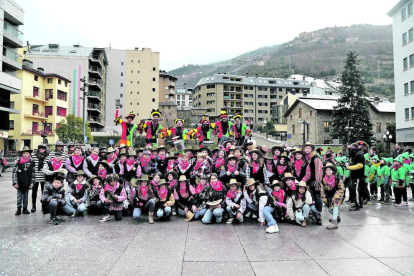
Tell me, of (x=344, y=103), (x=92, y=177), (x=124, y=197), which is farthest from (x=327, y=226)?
(x=344, y=103)

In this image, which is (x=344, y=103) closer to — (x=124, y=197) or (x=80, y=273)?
(x=124, y=197)

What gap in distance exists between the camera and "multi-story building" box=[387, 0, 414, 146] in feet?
116

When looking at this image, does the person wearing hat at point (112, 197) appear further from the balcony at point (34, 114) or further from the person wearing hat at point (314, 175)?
the balcony at point (34, 114)

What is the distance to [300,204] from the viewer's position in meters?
7.67

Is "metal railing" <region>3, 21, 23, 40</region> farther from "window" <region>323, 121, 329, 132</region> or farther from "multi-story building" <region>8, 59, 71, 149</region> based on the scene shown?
"window" <region>323, 121, 329, 132</region>

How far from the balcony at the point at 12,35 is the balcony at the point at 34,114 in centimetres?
1090

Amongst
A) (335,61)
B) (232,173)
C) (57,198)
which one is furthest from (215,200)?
(335,61)

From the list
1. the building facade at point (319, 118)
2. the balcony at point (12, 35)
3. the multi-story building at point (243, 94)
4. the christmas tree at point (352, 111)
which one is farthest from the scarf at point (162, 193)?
the multi-story building at point (243, 94)

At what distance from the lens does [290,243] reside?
6.04 m

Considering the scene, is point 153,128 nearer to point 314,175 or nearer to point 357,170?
point 314,175

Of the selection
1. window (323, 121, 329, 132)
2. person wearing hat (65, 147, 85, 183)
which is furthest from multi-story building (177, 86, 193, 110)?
person wearing hat (65, 147, 85, 183)

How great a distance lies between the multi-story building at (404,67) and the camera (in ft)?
116

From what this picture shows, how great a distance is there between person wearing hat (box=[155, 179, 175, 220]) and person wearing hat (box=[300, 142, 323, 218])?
3739mm

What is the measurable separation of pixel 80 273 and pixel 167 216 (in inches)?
136
